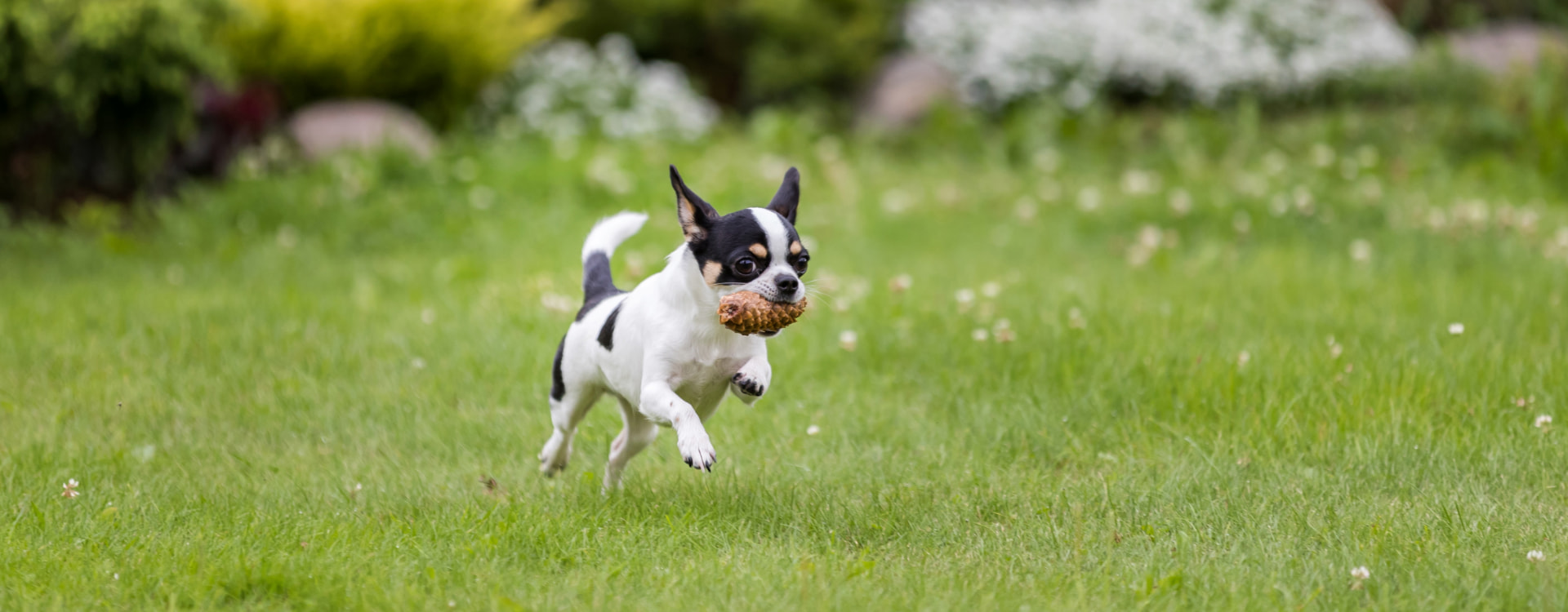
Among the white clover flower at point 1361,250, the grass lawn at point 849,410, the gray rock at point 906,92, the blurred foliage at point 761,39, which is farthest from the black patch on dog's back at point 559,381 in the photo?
the blurred foliage at point 761,39

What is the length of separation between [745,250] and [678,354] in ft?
1.13

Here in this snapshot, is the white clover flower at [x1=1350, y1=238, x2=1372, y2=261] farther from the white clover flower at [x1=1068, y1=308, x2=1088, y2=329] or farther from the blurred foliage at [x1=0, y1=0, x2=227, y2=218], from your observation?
the blurred foliage at [x1=0, y1=0, x2=227, y2=218]

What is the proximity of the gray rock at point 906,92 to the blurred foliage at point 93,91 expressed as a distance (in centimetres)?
576

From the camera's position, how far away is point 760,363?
11.4ft

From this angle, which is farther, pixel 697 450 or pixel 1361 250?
pixel 1361 250

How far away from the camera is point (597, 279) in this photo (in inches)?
165

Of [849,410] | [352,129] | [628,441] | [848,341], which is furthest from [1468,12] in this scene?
[628,441]

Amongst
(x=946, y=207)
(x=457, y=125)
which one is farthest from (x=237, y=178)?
(x=946, y=207)

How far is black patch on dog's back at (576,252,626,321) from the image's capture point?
13.5 ft

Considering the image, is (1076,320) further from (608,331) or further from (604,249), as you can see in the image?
(608,331)

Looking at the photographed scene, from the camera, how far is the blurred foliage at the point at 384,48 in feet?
34.8

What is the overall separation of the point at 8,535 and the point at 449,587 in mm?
1231

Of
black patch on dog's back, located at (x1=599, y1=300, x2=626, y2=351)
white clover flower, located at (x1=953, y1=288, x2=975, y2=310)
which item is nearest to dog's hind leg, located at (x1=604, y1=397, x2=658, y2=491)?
black patch on dog's back, located at (x1=599, y1=300, x2=626, y2=351)

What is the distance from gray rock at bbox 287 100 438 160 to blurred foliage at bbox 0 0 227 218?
1016 millimetres
